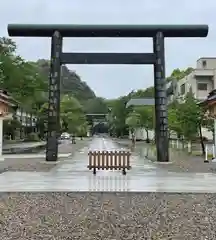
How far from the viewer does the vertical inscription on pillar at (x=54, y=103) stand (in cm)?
2005

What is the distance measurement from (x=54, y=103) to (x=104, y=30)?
473 cm

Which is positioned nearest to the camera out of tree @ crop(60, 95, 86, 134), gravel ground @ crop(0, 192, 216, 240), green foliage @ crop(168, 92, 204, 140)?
gravel ground @ crop(0, 192, 216, 240)

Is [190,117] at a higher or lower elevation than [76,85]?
lower

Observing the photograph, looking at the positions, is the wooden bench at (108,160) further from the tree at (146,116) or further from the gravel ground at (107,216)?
the tree at (146,116)

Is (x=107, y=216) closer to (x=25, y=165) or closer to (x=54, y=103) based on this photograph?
(x=25, y=165)

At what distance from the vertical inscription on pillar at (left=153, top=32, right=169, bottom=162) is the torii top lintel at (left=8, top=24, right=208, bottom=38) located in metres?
0.64

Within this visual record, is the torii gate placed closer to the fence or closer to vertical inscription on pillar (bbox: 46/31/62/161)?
vertical inscription on pillar (bbox: 46/31/62/161)

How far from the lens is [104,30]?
65.6 feet

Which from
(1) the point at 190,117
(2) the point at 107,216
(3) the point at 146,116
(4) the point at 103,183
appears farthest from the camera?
(3) the point at 146,116

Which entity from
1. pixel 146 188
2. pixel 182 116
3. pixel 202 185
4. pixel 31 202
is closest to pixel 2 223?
pixel 31 202

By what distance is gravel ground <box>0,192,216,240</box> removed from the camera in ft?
19.2

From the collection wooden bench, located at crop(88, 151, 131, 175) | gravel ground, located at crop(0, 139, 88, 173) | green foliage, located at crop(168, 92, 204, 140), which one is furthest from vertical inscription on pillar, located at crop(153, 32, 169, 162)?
green foliage, located at crop(168, 92, 204, 140)

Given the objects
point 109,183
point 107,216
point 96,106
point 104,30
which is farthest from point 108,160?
point 96,106

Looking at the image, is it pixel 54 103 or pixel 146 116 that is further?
pixel 146 116
